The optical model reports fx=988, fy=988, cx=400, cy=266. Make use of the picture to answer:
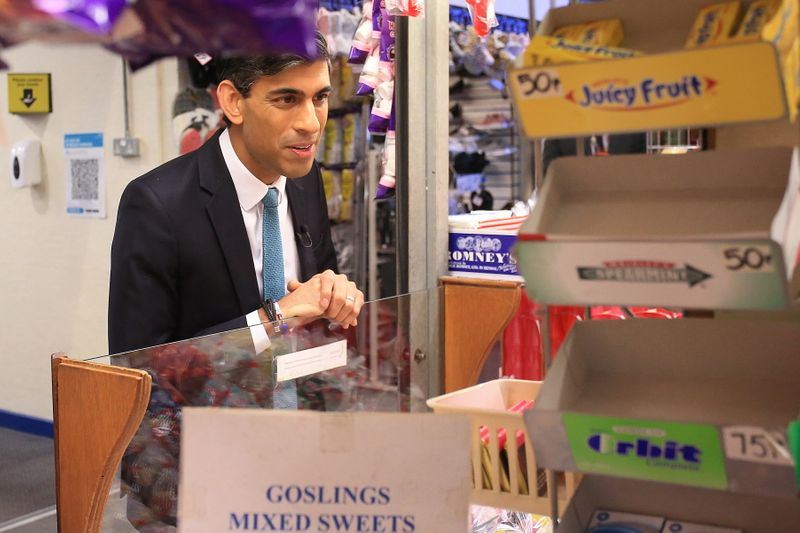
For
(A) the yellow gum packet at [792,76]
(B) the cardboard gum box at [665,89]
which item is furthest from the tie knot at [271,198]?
(A) the yellow gum packet at [792,76]

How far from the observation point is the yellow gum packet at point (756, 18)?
3.85 ft

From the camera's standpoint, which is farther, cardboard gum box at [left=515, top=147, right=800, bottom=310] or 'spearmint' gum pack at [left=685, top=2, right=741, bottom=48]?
'spearmint' gum pack at [left=685, top=2, right=741, bottom=48]

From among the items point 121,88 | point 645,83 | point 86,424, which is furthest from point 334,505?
point 121,88

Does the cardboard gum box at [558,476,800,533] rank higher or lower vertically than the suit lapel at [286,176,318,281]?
lower

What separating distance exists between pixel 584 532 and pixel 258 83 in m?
1.72

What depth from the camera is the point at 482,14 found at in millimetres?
3020

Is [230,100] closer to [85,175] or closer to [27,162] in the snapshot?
[85,175]

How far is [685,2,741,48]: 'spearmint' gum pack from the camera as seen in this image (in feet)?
3.97

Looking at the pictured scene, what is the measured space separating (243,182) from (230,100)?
9.7 inches

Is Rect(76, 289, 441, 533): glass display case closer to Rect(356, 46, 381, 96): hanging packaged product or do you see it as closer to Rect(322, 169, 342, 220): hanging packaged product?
Rect(356, 46, 381, 96): hanging packaged product

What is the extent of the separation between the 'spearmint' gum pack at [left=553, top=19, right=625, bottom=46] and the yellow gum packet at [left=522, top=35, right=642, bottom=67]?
10 cm

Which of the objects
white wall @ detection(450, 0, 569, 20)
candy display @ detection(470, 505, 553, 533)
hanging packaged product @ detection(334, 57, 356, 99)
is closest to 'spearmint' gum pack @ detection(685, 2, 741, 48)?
candy display @ detection(470, 505, 553, 533)

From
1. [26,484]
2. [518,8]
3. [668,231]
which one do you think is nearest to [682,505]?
[668,231]

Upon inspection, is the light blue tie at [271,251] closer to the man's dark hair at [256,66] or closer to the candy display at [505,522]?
the man's dark hair at [256,66]
